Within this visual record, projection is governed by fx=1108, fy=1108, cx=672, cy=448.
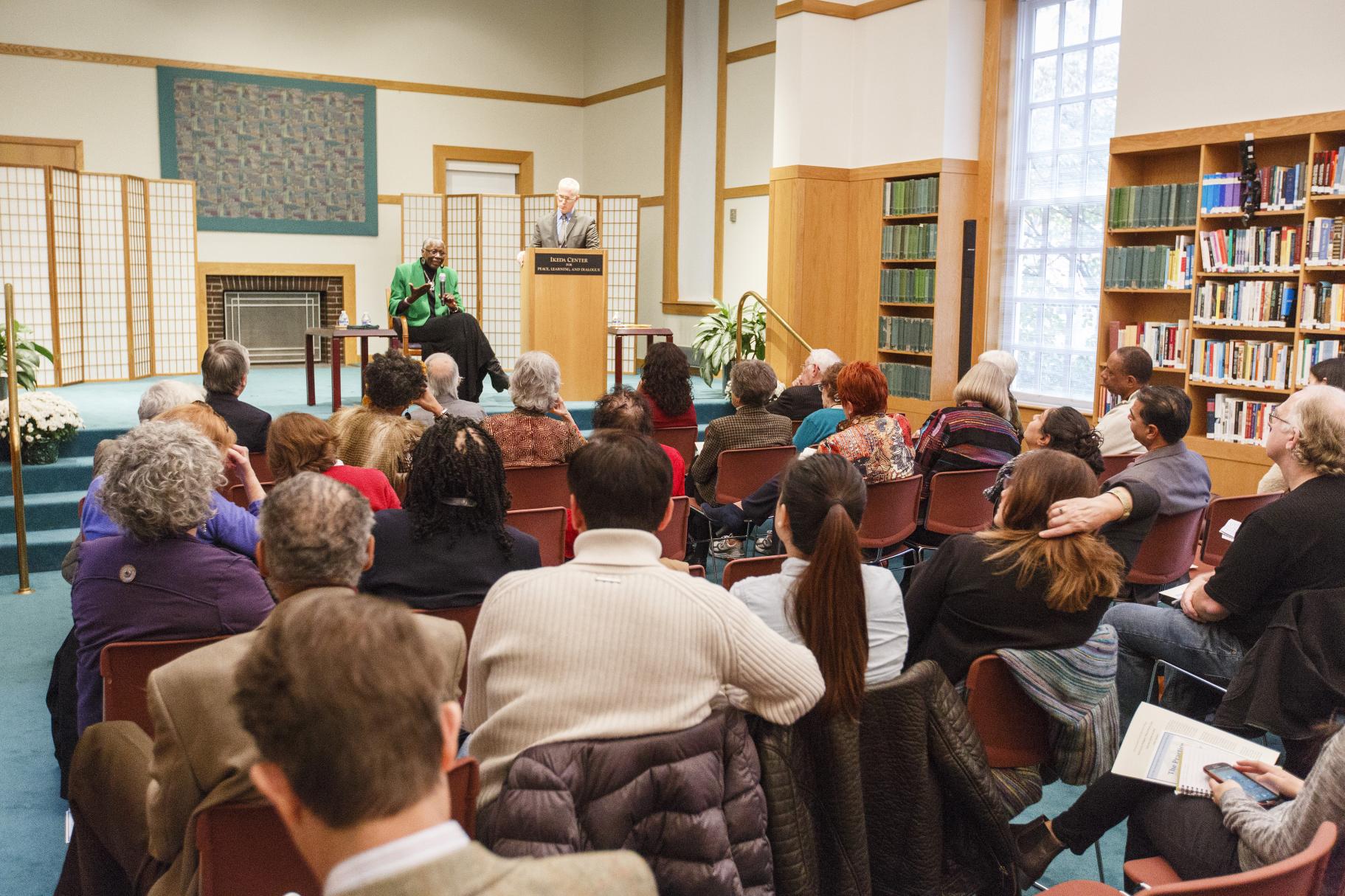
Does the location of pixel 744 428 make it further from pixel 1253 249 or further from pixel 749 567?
pixel 1253 249

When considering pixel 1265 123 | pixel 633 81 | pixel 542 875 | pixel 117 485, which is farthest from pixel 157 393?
pixel 633 81

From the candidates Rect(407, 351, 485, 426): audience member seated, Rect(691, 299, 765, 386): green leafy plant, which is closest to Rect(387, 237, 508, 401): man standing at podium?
Rect(691, 299, 765, 386): green leafy plant

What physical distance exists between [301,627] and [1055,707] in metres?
1.99

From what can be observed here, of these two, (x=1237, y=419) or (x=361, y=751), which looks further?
(x=1237, y=419)

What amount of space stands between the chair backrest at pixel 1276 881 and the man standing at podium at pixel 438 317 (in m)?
6.91

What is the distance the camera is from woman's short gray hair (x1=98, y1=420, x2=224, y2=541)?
2.47 metres

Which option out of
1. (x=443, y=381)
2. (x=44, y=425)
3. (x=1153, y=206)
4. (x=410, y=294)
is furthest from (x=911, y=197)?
(x=44, y=425)

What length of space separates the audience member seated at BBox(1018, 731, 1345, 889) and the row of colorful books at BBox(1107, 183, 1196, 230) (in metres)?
5.37

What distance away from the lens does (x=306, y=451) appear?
3391mm

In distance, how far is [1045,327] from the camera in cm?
859

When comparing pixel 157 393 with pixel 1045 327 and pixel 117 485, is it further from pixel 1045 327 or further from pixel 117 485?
pixel 1045 327

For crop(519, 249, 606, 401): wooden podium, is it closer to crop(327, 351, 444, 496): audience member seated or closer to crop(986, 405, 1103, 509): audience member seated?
crop(327, 351, 444, 496): audience member seated

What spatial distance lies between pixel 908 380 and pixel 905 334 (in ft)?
1.26

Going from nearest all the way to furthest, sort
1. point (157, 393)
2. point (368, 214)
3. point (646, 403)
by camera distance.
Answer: point (157, 393) < point (646, 403) < point (368, 214)
